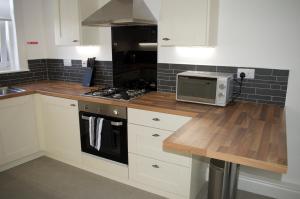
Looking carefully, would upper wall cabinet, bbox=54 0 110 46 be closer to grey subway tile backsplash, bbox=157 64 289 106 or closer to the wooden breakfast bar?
the wooden breakfast bar

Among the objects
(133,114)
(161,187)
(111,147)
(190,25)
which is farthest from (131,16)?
(161,187)

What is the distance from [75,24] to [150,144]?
1680mm

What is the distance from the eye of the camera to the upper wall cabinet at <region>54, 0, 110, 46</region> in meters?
2.85

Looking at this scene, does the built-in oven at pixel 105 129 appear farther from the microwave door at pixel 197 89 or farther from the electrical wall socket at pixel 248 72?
the electrical wall socket at pixel 248 72

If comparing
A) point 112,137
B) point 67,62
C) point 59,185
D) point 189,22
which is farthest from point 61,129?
point 189,22

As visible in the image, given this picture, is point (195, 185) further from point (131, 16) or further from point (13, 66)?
point (13, 66)

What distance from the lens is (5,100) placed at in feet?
8.89

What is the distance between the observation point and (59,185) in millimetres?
2600

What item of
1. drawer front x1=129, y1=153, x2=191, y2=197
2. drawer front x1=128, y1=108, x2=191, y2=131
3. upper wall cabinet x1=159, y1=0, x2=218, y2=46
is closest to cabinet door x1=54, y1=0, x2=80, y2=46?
upper wall cabinet x1=159, y1=0, x2=218, y2=46

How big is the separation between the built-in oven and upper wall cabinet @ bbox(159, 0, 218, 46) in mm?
848

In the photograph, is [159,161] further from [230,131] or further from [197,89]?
[230,131]

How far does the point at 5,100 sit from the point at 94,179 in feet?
4.34

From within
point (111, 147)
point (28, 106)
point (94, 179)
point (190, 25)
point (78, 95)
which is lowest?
point (94, 179)

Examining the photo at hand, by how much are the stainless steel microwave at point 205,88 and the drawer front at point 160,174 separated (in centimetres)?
65
